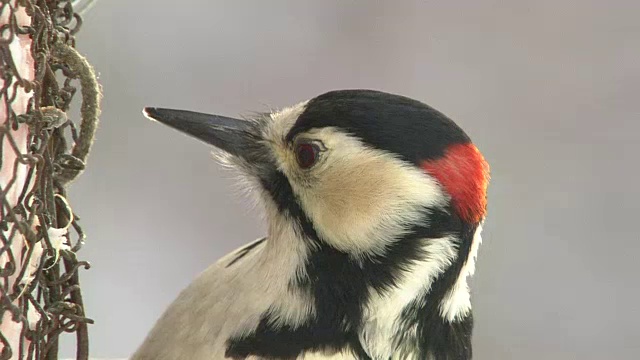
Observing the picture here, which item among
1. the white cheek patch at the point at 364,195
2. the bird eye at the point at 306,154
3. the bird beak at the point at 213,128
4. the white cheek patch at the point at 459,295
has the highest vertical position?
the bird beak at the point at 213,128

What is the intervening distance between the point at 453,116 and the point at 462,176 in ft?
5.79

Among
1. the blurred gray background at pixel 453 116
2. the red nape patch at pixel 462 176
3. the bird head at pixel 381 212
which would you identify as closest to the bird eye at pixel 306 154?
the bird head at pixel 381 212

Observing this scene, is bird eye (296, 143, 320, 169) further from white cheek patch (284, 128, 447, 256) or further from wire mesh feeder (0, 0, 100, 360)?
wire mesh feeder (0, 0, 100, 360)

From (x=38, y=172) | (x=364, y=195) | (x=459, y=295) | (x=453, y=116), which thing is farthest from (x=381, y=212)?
(x=453, y=116)

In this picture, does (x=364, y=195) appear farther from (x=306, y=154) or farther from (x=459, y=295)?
(x=459, y=295)

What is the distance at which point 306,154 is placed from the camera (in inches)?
46.0

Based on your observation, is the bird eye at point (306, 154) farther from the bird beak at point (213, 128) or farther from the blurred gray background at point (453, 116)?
the blurred gray background at point (453, 116)

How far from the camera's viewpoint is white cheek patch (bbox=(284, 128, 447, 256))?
1121 mm

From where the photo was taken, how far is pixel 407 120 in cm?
111

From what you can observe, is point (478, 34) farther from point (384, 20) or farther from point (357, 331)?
point (357, 331)

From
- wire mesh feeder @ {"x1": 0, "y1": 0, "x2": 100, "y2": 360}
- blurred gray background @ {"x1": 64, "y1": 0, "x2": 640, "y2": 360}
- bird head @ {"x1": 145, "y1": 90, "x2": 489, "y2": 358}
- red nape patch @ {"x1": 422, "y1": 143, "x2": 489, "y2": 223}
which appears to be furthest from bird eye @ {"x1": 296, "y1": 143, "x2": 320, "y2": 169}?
blurred gray background @ {"x1": 64, "y1": 0, "x2": 640, "y2": 360}

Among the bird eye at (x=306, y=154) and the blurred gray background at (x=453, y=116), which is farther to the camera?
the blurred gray background at (x=453, y=116)

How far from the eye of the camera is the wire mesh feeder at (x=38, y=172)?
2.89 feet

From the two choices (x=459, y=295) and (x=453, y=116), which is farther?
(x=453, y=116)
